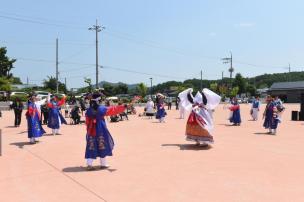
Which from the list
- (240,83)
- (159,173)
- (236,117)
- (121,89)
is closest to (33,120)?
(159,173)

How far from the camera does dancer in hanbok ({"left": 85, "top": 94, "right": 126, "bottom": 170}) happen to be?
28.8 feet

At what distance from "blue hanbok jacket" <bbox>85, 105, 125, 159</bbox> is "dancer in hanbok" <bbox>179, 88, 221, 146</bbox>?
3761 millimetres

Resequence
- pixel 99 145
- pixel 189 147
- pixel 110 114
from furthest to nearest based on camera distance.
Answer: pixel 189 147 < pixel 110 114 < pixel 99 145

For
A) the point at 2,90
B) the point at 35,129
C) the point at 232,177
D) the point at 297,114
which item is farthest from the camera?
the point at 2,90

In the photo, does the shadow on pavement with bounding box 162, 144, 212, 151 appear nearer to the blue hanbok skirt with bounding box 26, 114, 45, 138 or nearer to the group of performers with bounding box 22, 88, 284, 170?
the group of performers with bounding box 22, 88, 284, 170

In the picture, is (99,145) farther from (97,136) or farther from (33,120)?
(33,120)

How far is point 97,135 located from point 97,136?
0.07 feet

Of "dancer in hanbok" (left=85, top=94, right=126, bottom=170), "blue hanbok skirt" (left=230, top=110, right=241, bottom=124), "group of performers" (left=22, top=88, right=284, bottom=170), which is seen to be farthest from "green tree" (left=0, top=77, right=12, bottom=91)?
"dancer in hanbok" (left=85, top=94, right=126, bottom=170)

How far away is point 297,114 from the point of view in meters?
24.5

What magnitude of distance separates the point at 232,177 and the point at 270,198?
1.49 meters

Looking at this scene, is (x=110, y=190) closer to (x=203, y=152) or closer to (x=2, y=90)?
(x=203, y=152)

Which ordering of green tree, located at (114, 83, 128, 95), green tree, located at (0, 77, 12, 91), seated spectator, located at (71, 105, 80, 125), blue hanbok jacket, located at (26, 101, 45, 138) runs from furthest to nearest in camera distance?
green tree, located at (114, 83, 128, 95), green tree, located at (0, 77, 12, 91), seated spectator, located at (71, 105, 80, 125), blue hanbok jacket, located at (26, 101, 45, 138)

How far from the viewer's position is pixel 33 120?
13.0 m

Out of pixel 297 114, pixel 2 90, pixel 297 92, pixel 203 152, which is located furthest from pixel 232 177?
pixel 297 92
